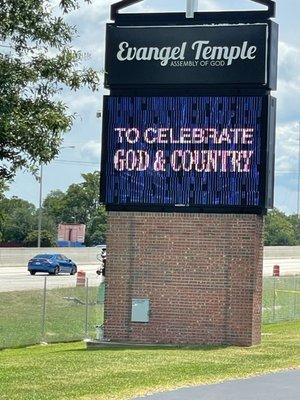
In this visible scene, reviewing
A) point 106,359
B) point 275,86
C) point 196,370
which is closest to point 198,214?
point 275,86

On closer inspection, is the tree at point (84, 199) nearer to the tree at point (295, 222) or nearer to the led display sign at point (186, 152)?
the tree at point (295, 222)

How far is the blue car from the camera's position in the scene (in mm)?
62438

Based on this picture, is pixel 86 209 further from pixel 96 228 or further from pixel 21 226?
pixel 21 226

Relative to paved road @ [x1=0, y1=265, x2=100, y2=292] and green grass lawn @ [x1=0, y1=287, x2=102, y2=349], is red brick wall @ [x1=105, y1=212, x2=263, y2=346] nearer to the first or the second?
green grass lawn @ [x1=0, y1=287, x2=102, y2=349]

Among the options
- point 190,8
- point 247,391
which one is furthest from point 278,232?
point 247,391

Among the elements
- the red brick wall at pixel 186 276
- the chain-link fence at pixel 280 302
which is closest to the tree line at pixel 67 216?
the chain-link fence at pixel 280 302

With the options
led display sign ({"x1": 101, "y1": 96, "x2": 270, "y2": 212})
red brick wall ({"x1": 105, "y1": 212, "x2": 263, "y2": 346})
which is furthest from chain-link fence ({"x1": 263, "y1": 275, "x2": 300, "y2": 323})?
led display sign ({"x1": 101, "y1": 96, "x2": 270, "y2": 212})

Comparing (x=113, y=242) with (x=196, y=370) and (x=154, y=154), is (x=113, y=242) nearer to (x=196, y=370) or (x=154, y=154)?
(x=154, y=154)

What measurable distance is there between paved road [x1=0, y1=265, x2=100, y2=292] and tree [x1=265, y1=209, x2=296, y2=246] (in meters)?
89.7

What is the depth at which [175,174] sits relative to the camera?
2520cm

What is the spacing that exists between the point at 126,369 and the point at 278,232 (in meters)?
140

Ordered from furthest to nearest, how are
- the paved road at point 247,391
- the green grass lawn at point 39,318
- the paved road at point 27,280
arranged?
1. the paved road at point 27,280
2. the green grass lawn at point 39,318
3. the paved road at point 247,391

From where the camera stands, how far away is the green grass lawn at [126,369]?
1559cm

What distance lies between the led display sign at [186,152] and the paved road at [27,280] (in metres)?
19.0
